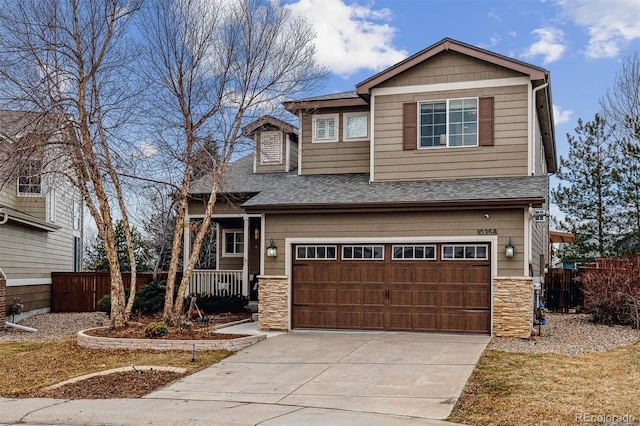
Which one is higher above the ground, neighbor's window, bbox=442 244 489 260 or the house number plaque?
the house number plaque

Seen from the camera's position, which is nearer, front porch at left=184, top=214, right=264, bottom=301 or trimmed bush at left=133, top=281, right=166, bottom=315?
trimmed bush at left=133, top=281, right=166, bottom=315

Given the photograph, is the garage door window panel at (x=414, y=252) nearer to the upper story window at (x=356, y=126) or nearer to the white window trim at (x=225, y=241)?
the upper story window at (x=356, y=126)

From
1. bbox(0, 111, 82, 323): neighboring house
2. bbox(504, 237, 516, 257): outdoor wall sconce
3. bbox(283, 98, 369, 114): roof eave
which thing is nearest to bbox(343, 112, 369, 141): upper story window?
bbox(283, 98, 369, 114): roof eave

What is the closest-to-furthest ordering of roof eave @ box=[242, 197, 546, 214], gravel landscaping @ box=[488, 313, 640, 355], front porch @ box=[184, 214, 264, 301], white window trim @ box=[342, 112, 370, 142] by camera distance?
gravel landscaping @ box=[488, 313, 640, 355], roof eave @ box=[242, 197, 546, 214], white window trim @ box=[342, 112, 370, 142], front porch @ box=[184, 214, 264, 301]

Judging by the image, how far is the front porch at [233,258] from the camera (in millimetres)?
19875

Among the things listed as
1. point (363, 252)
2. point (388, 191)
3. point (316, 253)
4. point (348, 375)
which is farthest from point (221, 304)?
point (348, 375)

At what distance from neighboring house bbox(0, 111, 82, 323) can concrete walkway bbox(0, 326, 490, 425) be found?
663 centimetres

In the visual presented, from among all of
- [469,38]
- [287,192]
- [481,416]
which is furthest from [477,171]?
[481,416]

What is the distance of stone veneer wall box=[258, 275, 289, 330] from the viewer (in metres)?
16.2

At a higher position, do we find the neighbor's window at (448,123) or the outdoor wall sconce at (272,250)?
the neighbor's window at (448,123)

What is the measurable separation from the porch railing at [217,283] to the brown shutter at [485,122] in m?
8.21

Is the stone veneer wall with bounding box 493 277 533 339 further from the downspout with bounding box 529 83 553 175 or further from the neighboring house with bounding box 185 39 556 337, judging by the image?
the downspout with bounding box 529 83 553 175

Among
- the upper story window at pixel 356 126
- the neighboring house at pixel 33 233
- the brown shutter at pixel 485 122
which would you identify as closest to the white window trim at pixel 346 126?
the upper story window at pixel 356 126

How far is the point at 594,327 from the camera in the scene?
53.9ft
